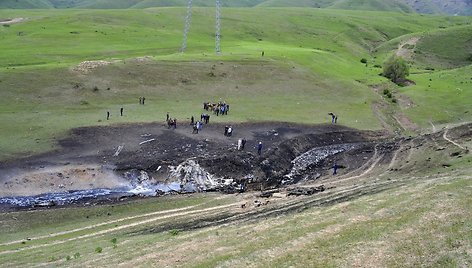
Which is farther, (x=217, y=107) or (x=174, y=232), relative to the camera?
(x=217, y=107)

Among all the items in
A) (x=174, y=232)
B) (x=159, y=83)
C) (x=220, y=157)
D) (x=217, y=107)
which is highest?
(x=174, y=232)

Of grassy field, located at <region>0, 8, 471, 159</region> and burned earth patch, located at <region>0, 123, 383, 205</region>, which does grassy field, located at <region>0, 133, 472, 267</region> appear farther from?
grassy field, located at <region>0, 8, 471, 159</region>

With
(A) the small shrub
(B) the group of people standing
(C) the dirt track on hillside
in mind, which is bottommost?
(C) the dirt track on hillside

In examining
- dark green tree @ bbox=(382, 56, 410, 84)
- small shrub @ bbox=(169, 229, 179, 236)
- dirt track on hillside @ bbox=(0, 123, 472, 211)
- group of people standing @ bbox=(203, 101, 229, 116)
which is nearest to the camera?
small shrub @ bbox=(169, 229, 179, 236)

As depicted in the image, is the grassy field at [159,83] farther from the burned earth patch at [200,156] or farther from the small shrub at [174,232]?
the small shrub at [174,232]

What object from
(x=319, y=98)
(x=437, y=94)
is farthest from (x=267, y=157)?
(x=437, y=94)

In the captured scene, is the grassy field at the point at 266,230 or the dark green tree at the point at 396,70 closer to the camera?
the grassy field at the point at 266,230

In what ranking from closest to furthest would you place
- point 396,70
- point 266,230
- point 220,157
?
point 266,230 < point 220,157 < point 396,70

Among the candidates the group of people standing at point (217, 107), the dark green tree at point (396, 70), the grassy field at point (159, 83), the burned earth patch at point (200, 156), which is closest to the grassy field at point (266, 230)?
the burned earth patch at point (200, 156)

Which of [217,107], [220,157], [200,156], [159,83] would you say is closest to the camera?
[200,156]

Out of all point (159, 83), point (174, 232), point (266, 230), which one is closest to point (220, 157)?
point (174, 232)

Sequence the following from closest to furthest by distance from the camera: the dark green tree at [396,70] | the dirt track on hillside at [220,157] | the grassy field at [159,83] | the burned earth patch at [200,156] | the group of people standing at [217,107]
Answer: the dirt track on hillside at [220,157] < the burned earth patch at [200,156] < the grassy field at [159,83] < the group of people standing at [217,107] < the dark green tree at [396,70]

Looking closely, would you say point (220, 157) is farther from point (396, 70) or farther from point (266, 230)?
point (396, 70)

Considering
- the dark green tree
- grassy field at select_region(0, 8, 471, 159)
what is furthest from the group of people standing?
the dark green tree
